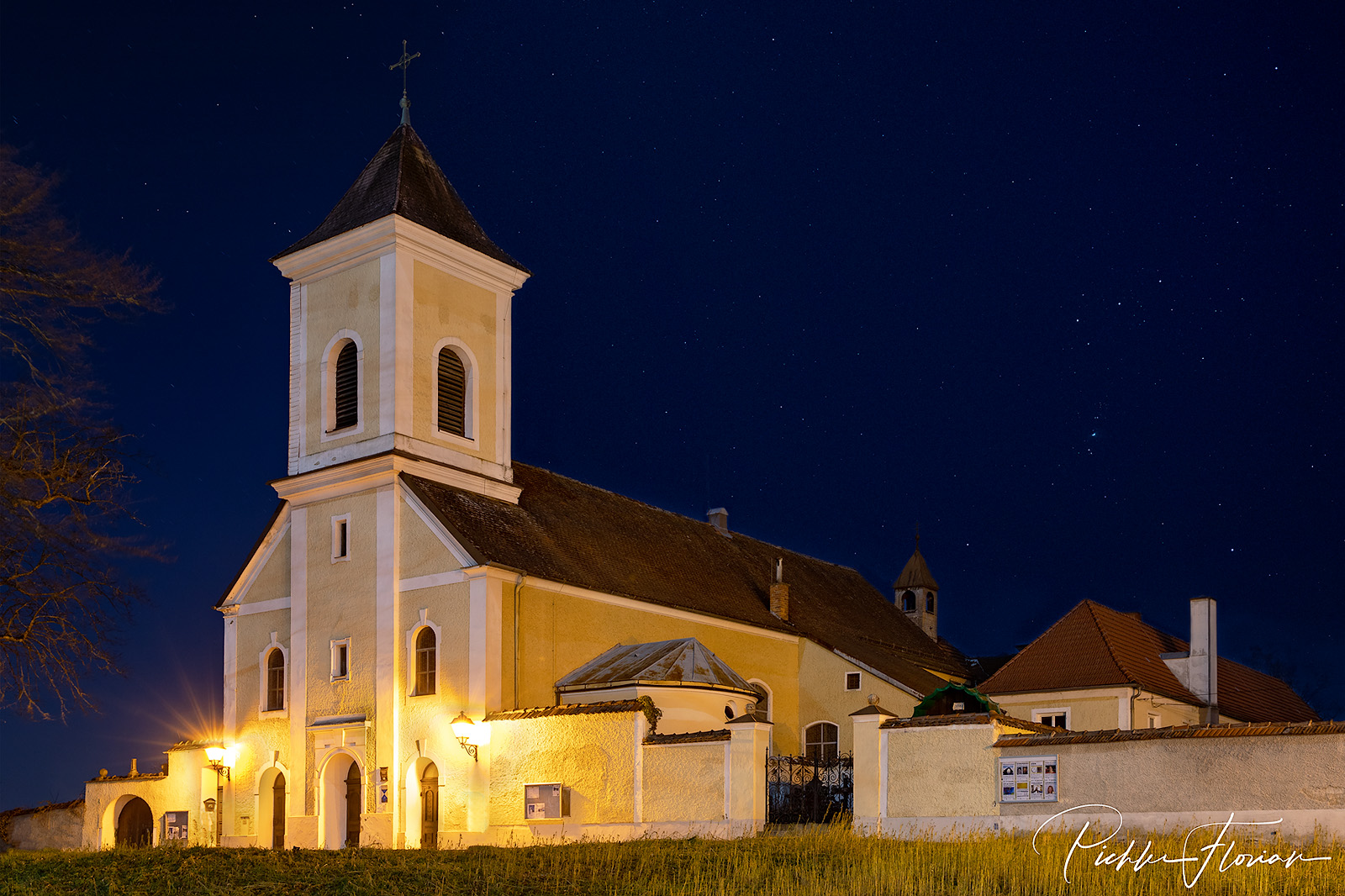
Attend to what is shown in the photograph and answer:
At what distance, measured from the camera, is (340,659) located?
102 ft

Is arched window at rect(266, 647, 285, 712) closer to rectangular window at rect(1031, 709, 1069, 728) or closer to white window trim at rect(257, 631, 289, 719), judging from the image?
white window trim at rect(257, 631, 289, 719)

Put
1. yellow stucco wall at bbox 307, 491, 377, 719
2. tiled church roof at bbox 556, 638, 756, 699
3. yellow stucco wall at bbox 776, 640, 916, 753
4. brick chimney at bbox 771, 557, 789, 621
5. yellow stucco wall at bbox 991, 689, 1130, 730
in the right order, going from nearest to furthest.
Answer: tiled church roof at bbox 556, 638, 756, 699
yellow stucco wall at bbox 307, 491, 377, 719
yellow stucco wall at bbox 991, 689, 1130, 730
yellow stucco wall at bbox 776, 640, 916, 753
brick chimney at bbox 771, 557, 789, 621

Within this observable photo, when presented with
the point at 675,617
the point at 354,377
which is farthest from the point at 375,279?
the point at 675,617

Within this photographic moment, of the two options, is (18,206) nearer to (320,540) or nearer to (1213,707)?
(320,540)

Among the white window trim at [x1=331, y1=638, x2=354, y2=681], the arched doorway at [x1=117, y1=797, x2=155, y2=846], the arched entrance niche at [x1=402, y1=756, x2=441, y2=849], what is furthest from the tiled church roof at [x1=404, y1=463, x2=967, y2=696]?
the arched doorway at [x1=117, y1=797, x2=155, y2=846]

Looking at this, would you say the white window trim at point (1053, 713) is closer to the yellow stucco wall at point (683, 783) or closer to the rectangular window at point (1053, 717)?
the rectangular window at point (1053, 717)

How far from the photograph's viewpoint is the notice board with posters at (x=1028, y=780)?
70.4 ft

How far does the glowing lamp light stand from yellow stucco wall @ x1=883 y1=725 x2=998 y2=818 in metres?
9.04

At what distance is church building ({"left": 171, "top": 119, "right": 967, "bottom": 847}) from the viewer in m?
28.9

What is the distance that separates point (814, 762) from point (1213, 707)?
1532 cm

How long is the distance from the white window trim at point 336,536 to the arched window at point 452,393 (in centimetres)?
296

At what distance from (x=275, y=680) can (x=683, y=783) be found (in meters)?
11.8

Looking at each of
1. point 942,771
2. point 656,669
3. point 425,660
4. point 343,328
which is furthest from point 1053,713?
point 343,328

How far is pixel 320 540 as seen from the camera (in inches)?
1266
